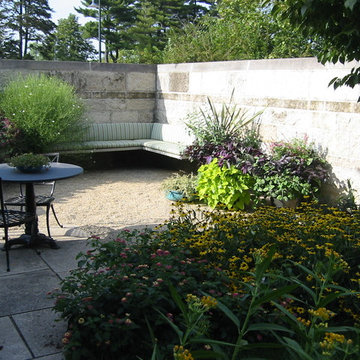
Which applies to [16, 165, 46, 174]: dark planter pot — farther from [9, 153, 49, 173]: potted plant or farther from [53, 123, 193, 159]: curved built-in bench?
[53, 123, 193, 159]: curved built-in bench

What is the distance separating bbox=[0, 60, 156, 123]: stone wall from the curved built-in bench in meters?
0.33

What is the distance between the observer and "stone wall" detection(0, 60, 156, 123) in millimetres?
8445

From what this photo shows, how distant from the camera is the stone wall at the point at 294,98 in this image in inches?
225

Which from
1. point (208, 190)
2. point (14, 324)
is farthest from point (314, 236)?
point (208, 190)

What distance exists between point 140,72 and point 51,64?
5.68 ft

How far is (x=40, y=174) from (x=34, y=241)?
0.65 m

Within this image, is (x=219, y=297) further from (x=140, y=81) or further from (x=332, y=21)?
(x=140, y=81)

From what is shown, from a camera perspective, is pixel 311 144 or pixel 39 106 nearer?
pixel 311 144

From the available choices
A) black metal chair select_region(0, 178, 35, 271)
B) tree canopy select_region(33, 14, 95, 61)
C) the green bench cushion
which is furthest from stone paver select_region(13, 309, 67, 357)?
tree canopy select_region(33, 14, 95, 61)

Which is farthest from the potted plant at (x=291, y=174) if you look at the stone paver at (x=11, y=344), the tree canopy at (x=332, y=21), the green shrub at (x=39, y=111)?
the stone paver at (x=11, y=344)

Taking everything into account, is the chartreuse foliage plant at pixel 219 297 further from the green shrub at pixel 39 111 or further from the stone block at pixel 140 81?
the stone block at pixel 140 81

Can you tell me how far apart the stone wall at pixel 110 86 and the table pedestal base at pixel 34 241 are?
180 inches

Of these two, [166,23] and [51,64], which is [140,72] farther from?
[166,23]

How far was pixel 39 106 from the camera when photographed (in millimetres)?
7219
